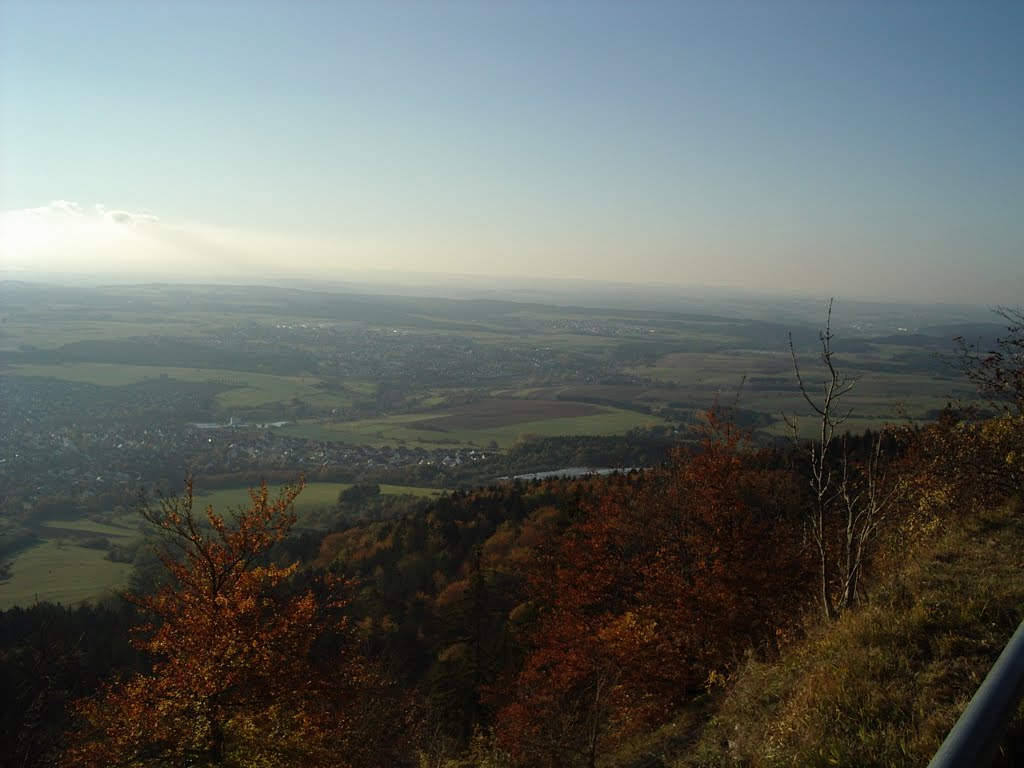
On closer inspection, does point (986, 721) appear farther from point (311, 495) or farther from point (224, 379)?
point (224, 379)

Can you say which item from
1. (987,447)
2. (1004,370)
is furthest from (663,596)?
(1004,370)

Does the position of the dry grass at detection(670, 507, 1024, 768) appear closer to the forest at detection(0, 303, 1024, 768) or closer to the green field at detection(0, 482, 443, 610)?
the forest at detection(0, 303, 1024, 768)

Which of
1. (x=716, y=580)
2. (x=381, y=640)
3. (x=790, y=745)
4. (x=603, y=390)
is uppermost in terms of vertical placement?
(x=790, y=745)

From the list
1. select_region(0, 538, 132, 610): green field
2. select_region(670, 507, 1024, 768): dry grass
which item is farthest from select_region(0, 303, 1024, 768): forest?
select_region(0, 538, 132, 610): green field

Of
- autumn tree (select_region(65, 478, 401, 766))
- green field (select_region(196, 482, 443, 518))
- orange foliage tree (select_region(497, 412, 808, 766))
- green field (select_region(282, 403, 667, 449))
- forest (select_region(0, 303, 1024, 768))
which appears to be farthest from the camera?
green field (select_region(282, 403, 667, 449))

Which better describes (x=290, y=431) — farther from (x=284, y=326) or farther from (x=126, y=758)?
(x=284, y=326)

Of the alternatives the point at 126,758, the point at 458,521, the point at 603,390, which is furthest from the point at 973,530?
the point at 603,390
